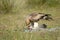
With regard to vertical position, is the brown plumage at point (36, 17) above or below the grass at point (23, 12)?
below

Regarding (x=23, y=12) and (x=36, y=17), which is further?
(x=23, y=12)

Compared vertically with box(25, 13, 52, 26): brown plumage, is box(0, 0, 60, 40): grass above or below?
above

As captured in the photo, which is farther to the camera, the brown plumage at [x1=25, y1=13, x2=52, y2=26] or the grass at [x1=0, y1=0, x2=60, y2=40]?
the grass at [x1=0, y1=0, x2=60, y2=40]

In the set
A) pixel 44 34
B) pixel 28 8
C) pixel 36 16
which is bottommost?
pixel 44 34

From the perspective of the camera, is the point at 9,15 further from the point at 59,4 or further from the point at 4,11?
the point at 59,4

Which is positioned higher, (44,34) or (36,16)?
(36,16)

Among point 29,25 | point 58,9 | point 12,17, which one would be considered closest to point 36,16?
point 29,25

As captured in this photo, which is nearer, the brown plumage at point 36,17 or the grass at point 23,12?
the brown plumage at point 36,17

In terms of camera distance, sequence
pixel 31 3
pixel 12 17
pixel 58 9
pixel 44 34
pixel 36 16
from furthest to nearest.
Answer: pixel 31 3
pixel 58 9
pixel 12 17
pixel 36 16
pixel 44 34

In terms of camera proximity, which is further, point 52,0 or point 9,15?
point 52,0

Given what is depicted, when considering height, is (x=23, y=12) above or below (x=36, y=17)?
above

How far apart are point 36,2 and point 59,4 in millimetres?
877

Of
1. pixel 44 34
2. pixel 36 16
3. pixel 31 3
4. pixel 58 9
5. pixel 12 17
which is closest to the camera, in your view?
pixel 44 34

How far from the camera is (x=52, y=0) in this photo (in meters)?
10.0
